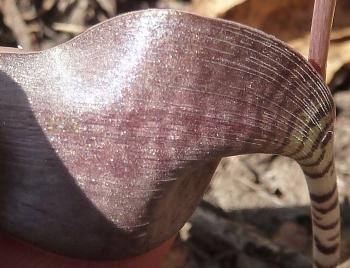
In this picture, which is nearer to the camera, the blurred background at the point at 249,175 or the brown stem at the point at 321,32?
the brown stem at the point at 321,32

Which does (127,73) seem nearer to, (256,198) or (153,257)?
(153,257)

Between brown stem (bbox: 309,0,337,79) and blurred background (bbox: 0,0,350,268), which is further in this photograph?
blurred background (bbox: 0,0,350,268)

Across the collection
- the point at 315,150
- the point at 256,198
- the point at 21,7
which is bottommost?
the point at 256,198

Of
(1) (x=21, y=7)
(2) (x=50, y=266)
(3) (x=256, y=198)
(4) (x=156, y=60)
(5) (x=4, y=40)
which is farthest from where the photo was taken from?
(1) (x=21, y=7)

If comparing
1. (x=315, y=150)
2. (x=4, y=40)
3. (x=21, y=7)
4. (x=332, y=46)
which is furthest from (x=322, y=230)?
(x=21, y=7)

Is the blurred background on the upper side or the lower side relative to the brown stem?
lower

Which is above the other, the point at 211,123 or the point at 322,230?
the point at 211,123
